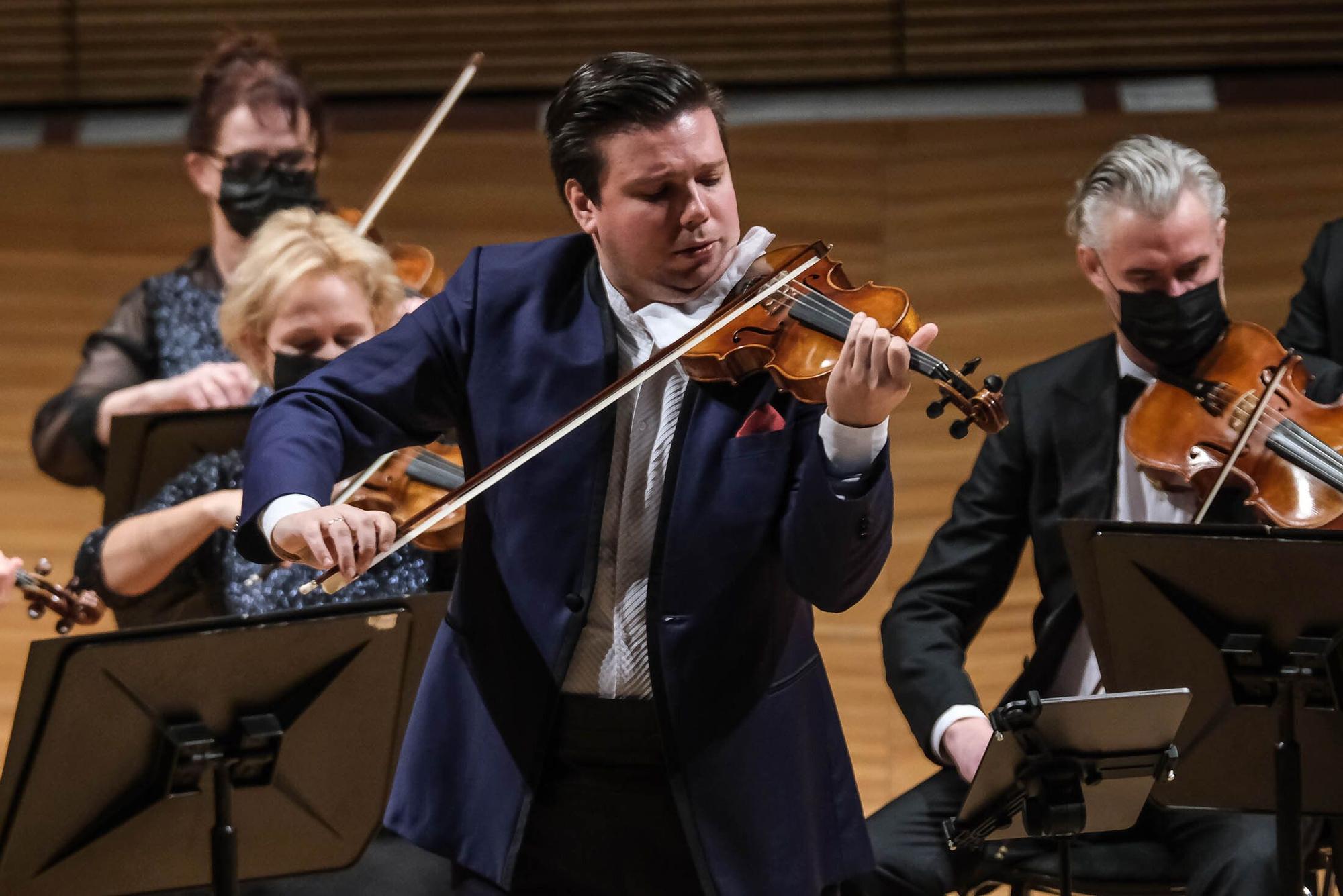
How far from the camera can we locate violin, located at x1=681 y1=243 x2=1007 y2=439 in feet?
5.28

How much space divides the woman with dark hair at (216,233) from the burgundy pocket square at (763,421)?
57.4 inches

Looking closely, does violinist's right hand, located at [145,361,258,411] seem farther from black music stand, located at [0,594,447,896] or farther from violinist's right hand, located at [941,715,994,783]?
violinist's right hand, located at [941,715,994,783]

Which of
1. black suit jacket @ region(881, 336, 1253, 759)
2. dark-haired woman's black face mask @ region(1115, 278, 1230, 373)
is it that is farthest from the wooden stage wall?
dark-haired woman's black face mask @ region(1115, 278, 1230, 373)

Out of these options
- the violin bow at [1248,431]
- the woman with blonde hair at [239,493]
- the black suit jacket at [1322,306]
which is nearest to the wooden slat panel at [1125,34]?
the black suit jacket at [1322,306]

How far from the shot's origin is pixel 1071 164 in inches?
150

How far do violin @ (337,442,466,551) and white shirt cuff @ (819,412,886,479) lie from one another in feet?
2.73

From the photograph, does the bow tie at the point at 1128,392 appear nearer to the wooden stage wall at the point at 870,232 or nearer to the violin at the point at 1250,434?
the violin at the point at 1250,434

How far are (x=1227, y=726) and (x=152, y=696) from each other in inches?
43.8

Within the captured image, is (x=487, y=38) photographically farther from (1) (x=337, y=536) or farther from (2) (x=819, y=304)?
(1) (x=337, y=536)

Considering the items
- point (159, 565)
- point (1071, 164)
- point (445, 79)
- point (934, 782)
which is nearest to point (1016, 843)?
point (934, 782)

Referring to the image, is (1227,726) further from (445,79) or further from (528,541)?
(445,79)

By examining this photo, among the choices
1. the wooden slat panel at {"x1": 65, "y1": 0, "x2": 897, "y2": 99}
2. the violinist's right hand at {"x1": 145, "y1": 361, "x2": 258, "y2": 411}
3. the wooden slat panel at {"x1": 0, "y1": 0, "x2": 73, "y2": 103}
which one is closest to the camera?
the violinist's right hand at {"x1": 145, "y1": 361, "x2": 258, "y2": 411}

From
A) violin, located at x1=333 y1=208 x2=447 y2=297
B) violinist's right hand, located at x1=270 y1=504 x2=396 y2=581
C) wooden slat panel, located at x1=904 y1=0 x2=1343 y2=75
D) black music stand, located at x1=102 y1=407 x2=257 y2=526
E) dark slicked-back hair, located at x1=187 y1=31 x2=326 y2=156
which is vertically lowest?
violinist's right hand, located at x1=270 y1=504 x2=396 y2=581

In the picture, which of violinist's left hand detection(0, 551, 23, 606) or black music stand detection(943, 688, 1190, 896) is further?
violinist's left hand detection(0, 551, 23, 606)
